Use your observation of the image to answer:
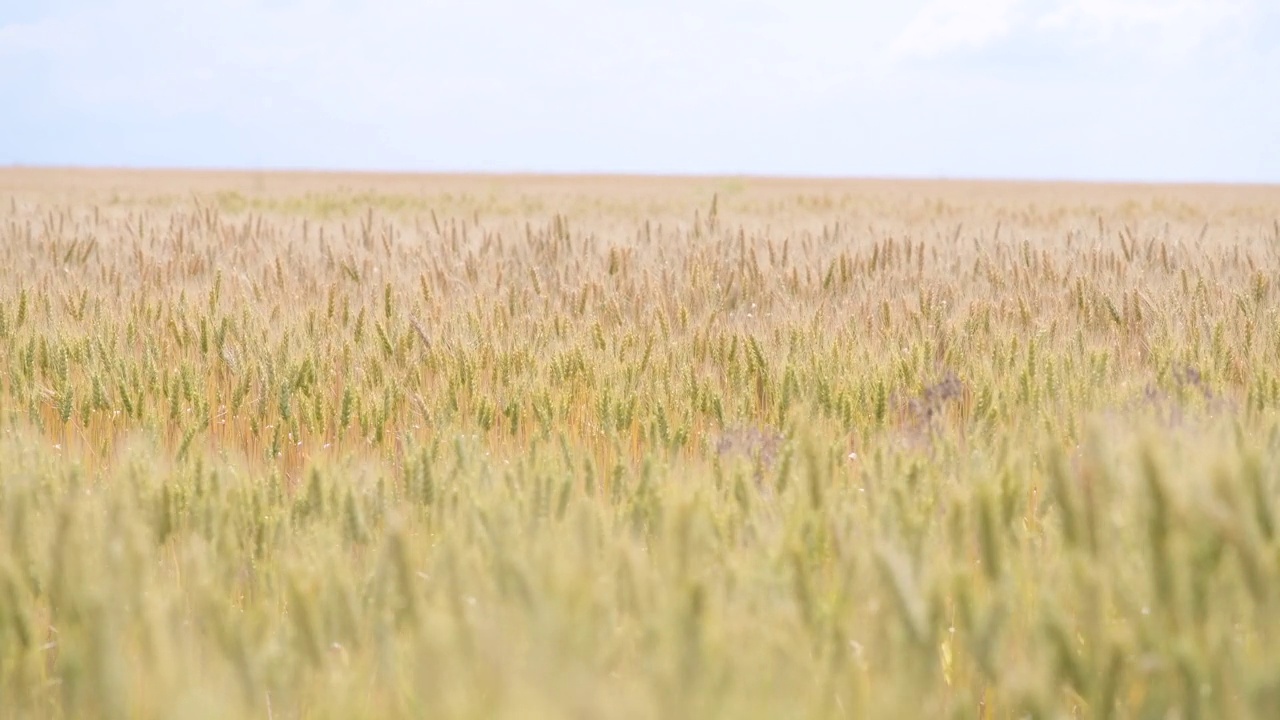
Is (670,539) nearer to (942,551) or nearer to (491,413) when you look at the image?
(942,551)

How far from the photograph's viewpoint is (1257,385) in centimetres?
243

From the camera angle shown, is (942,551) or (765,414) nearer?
(942,551)

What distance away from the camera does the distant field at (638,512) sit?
1.02 m

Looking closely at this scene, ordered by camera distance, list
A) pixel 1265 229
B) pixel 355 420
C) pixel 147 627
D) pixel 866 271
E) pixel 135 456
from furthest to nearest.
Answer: pixel 1265 229 < pixel 866 271 < pixel 355 420 < pixel 135 456 < pixel 147 627

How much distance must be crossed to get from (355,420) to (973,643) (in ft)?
A: 6.17

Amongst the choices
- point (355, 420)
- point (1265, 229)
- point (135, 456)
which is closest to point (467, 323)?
point (355, 420)

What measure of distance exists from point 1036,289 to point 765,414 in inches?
80.7

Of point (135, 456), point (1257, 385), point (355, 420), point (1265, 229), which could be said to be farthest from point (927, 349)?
point (1265, 229)

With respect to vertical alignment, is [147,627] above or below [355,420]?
above

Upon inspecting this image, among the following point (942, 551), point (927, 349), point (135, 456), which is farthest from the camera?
point (927, 349)

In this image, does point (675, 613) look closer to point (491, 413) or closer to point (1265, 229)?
point (491, 413)

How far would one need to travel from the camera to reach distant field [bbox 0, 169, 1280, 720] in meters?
1.02

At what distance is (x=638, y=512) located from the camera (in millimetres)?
1680

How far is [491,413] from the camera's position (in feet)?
8.35
